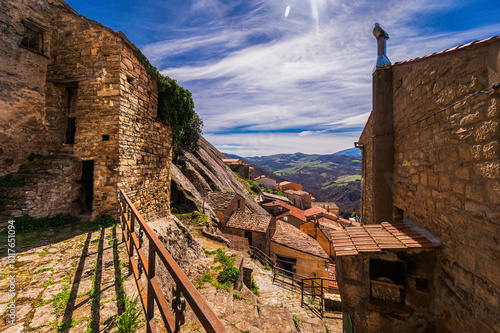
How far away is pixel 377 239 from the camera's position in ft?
12.5

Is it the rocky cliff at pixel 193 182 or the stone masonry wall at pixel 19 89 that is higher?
the stone masonry wall at pixel 19 89

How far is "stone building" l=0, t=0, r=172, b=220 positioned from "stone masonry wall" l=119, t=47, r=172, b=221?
0.03m

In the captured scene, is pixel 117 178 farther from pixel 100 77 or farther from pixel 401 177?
pixel 401 177

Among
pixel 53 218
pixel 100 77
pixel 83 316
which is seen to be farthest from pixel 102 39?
pixel 83 316

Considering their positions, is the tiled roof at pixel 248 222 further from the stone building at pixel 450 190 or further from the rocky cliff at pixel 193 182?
the stone building at pixel 450 190

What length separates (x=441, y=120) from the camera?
3.35 m

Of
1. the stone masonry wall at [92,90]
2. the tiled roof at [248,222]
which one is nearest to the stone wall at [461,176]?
the stone masonry wall at [92,90]

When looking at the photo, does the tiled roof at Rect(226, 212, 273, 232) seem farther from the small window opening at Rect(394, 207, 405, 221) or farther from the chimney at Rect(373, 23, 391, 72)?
the chimney at Rect(373, 23, 391, 72)

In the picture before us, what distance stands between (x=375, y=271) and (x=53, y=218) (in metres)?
8.26

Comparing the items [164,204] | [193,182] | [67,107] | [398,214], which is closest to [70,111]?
[67,107]

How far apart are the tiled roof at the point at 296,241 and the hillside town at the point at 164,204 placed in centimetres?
644

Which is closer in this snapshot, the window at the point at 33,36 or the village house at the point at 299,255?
the window at the point at 33,36

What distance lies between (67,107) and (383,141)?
1004cm

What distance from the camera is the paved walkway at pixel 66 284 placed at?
2061 millimetres
